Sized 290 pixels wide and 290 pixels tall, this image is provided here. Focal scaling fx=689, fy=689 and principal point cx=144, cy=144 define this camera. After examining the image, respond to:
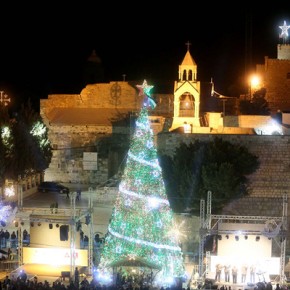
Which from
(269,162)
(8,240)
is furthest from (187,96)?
(8,240)

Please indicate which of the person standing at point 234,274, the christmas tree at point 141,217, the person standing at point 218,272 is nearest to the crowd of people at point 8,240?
the christmas tree at point 141,217

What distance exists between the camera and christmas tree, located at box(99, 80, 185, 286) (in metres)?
17.1

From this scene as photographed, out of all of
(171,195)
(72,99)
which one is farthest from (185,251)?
(72,99)

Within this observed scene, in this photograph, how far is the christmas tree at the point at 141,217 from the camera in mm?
17062

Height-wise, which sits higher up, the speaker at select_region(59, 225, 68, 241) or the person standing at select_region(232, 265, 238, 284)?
the speaker at select_region(59, 225, 68, 241)

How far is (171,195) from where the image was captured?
72.3 feet

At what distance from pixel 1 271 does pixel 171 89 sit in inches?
742

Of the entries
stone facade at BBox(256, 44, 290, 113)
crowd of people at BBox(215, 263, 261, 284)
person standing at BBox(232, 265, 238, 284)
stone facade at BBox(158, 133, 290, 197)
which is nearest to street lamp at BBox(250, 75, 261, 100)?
stone facade at BBox(256, 44, 290, 113)

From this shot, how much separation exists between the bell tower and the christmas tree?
34.4 feet

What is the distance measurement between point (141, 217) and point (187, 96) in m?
12.2

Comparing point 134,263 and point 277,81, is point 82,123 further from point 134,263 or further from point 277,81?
point 134,263

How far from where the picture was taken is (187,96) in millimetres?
28547

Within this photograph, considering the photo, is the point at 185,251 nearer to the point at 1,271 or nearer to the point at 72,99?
the point at 1,271

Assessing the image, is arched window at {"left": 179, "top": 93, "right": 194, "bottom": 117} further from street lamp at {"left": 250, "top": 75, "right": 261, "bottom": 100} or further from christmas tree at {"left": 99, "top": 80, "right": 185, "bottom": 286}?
christmas tree at {"left": 99, "top": 80, "right": 185, "bottom": 286}
